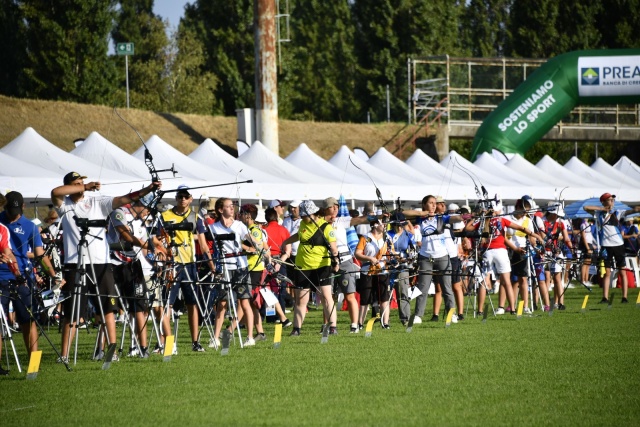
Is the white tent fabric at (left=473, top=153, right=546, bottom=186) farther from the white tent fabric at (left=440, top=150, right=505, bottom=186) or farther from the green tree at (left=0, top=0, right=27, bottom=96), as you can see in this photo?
the green tree at (left=0, top=0, right=27, bottom=96)

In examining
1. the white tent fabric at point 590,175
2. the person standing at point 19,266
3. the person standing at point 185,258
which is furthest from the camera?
the white tent fabric at point 590,175

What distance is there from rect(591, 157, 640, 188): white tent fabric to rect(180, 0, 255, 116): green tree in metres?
23.6

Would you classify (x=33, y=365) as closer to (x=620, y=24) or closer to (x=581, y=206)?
(x=581, y=206)

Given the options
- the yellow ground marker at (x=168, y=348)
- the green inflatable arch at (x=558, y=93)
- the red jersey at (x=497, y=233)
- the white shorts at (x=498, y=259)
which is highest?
the green inflatable arch at (x=558, y=93)

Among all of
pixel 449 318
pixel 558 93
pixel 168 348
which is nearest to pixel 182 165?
pixel 449 318

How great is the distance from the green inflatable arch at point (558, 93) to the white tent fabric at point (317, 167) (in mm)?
10752

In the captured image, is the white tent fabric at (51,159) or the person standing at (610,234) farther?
the person standing at (610,234)

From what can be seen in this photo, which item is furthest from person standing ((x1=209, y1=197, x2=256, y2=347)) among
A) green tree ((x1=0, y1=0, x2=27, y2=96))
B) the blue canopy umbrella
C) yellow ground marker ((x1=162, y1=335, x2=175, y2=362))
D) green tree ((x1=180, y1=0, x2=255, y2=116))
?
green tree ((x1=180, y1=0, x2=255, y2=116))

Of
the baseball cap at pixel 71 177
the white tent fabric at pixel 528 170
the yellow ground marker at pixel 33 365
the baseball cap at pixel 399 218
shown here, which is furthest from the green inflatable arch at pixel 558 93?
the yellow ground marker at pixel 33 365

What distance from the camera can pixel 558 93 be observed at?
38.8m

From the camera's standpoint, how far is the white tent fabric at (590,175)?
3566 centimetres

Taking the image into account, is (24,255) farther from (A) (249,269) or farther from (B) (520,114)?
(B) (520,114)

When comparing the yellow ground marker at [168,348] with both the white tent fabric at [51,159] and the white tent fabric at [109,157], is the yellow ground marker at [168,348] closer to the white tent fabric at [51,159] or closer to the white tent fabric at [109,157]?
the white tent fabric at [51,159]

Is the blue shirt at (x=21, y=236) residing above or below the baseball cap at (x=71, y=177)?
below
